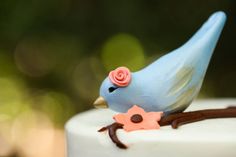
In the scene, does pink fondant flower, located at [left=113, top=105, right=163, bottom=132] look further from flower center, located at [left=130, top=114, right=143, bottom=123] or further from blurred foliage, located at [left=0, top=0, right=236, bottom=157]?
blurred foliage, located at [left=0, top=0, right=236, bottom=157]

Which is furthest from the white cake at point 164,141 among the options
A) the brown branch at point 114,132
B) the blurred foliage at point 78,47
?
the blurred foliage at point 78,47

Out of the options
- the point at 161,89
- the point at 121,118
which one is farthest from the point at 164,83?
the point at 121,118

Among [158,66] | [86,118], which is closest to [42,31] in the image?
[86,118]

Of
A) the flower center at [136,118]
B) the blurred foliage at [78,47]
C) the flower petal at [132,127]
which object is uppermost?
the blurred foliage at [78,47]

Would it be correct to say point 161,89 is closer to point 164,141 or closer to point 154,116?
point 154,116

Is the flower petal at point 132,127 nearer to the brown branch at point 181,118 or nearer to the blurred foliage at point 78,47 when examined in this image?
the brown branch at point 181,118

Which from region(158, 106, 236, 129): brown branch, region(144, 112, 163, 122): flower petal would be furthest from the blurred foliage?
region(144, 112, 163, 122): flower petal
